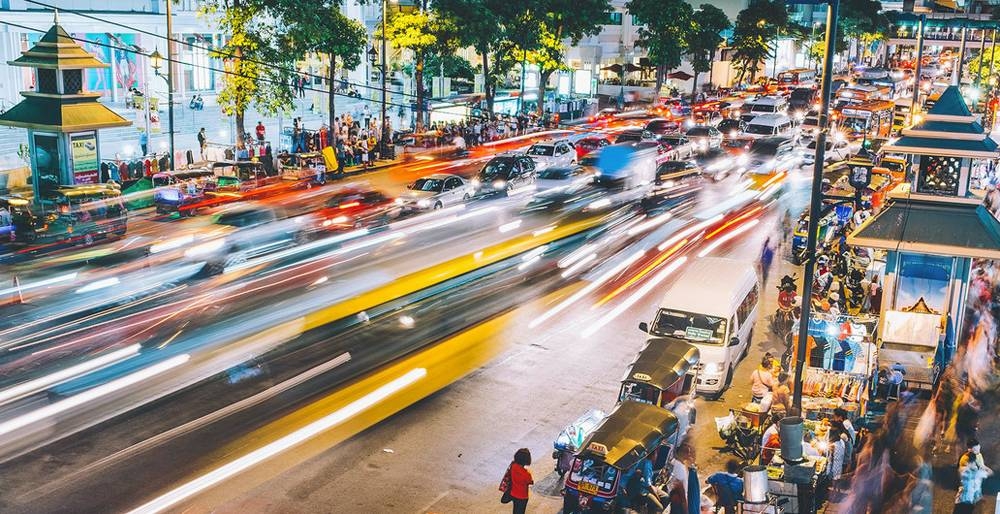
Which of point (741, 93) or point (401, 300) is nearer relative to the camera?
point (401, 300)

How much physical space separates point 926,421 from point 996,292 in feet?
28.7

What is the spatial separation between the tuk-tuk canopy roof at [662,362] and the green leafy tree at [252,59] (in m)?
26.5

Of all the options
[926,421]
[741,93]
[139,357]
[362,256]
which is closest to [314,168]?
[362,256]

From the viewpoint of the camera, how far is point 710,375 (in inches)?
717

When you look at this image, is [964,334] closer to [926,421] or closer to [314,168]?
[926,421]

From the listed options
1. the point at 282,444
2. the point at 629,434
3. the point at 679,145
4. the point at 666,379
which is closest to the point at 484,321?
the point at 666,379

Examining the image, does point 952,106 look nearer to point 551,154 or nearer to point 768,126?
point 551,154

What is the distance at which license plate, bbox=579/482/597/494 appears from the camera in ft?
44.0

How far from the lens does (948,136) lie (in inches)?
743

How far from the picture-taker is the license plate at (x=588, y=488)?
13398 millimetres

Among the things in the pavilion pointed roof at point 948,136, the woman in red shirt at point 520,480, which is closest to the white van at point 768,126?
the pavilion pointed roof at point 948,136

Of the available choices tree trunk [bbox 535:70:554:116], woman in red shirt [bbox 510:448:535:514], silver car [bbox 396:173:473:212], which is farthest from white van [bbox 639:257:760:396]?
tree trunk [bbox 535:70:554:116]

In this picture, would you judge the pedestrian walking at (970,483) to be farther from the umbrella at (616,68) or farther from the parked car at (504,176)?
the umbrella at (616,68)

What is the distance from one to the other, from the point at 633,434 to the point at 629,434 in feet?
0.20
